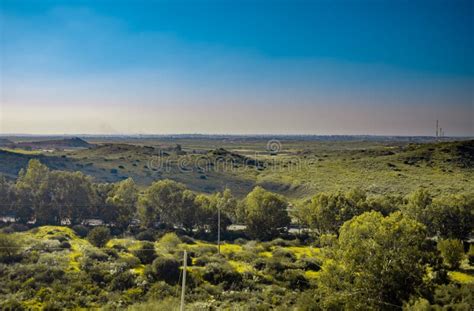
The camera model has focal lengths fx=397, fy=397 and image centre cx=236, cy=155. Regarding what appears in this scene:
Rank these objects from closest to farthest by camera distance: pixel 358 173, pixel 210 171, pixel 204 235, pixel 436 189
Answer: pixel 204 235, pixel 436 189, pixel 358 173, pixel 210 171

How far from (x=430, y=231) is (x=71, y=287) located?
35253 mm

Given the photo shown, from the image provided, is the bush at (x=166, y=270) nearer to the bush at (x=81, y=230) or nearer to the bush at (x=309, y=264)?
the bush at (x=309, y=264)

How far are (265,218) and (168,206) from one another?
12.7 metres

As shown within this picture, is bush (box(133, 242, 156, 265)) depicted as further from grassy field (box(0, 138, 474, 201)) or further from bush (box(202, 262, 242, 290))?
grassy field (box(0, 138, 474, 201))

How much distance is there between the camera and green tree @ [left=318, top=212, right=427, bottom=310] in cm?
1970

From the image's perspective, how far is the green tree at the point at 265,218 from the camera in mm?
46969

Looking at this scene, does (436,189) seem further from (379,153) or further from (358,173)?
(379,153)

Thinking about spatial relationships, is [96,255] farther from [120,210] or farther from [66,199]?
[66,199]

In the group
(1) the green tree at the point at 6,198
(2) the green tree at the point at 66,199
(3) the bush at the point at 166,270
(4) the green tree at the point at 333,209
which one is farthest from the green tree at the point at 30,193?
(4) the green tree at the point at 333,209

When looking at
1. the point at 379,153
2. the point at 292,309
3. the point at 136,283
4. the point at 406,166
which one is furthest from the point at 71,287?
the point at 379,153

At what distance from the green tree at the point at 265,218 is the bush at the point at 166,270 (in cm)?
2199

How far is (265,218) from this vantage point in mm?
46906

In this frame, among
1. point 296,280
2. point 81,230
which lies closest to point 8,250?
point 81,230

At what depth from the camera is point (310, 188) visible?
84.1 metres
